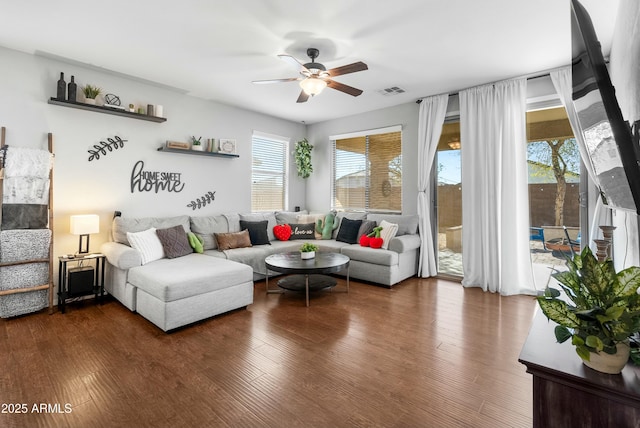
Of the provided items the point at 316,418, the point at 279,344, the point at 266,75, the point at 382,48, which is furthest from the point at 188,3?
Result: the point at 316,418

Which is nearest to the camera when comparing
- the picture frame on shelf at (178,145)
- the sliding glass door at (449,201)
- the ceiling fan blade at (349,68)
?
the ceiling fan blade at (349,68)

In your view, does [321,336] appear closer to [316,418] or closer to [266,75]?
[316,418]

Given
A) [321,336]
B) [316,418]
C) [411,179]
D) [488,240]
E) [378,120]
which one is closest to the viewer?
[316,418]

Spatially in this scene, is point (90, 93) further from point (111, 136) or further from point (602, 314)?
point (602, 314)

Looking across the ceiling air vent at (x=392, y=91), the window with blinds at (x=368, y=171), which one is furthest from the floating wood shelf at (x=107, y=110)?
the window with blinds at (x=368, y=171)

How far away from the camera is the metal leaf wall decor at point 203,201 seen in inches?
183

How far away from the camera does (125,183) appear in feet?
13.0

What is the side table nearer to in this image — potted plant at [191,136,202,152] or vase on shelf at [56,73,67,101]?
vase on shelf at [56,73,67,101]

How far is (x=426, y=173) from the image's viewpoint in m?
4.64

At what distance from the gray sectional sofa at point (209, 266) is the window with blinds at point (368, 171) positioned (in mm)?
507

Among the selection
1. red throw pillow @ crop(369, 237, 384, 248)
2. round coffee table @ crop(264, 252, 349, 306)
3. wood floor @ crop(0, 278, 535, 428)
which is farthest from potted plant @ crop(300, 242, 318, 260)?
red throw pillow @ crop(369, 237, 384, 248)

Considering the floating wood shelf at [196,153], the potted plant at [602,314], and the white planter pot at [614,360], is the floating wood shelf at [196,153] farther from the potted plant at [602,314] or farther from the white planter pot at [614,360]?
the white planter pot at [614,360]

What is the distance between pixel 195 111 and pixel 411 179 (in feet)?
11.4

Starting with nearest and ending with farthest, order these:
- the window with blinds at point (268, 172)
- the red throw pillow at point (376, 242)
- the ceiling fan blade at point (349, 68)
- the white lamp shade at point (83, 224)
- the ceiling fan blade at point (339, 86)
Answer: the ceiling fan blade at point (349, 68)
the ceiling fan blade at point (339, 86)
the white lamp shade at point (83, 224)
the red throw pillow at point (376, 242)
the window with blinds at point (268, 172)
